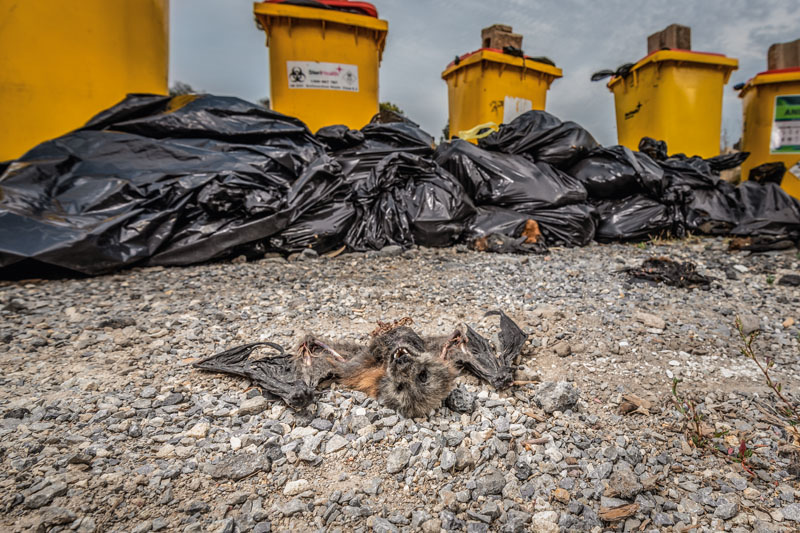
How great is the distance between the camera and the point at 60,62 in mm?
2840

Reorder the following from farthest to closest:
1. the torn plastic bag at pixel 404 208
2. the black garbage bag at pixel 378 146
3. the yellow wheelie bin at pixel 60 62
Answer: the black garbage bag at pixel 378 146, the torn plastic bag at pixel 404 208, the yellow wheelie bin at pixel 60 62

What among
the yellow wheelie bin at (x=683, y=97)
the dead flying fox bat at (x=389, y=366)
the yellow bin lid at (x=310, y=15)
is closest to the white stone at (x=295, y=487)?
the dead flying fox bat at (x=389, y=366)

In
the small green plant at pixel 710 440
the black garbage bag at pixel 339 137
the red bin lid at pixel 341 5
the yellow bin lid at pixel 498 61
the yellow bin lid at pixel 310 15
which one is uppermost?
the red bin lid at pixel 341 5

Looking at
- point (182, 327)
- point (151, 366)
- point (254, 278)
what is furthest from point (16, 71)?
point (151, 366)

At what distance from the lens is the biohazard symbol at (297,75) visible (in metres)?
3.61

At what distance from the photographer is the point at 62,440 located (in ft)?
3.20

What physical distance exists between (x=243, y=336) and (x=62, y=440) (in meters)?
0.68

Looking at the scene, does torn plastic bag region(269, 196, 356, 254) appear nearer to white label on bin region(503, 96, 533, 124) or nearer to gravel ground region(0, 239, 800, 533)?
gravel ground region(0, 239, 800, 533)

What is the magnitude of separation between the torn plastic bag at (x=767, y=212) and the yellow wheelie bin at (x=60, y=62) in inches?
208

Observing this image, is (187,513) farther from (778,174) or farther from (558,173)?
(778,174)

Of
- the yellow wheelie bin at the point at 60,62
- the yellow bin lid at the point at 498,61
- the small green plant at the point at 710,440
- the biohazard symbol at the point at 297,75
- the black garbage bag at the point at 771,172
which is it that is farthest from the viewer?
the yellow bin lid at the point at 498,61

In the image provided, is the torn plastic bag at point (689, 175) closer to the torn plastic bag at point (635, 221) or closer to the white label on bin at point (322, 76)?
the torn plastic bag at point (635, 221)

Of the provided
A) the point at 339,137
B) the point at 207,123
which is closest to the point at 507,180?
the point at 339,137

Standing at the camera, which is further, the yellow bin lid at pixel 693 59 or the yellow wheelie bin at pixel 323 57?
the yellow bin lid at pixel 693 59
